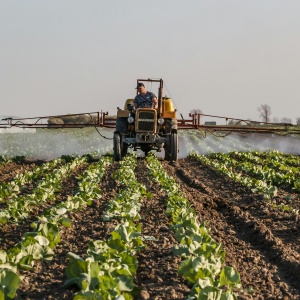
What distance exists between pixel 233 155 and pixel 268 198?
15.5 metres

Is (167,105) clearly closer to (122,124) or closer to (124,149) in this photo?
(122,124)

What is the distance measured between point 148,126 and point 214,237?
1213 centimetres

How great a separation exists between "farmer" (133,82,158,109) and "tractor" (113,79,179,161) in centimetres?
19

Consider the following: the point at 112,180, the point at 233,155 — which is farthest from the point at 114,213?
the point at 233,155

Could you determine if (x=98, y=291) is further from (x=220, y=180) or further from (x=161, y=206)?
(x=220, y=180)

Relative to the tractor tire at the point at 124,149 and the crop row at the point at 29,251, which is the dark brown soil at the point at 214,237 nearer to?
the crop row at the point at 29,251

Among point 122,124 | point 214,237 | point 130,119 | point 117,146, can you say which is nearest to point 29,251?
point 214,237

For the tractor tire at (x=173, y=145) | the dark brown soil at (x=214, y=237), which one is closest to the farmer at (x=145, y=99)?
the tractor tire at (x=173, y=145)

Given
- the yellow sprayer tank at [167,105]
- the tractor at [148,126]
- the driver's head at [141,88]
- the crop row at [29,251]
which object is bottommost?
the crop row at [29,251]

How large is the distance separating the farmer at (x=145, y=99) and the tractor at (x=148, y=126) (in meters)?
0.19

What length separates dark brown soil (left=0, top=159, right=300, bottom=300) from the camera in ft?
19.9

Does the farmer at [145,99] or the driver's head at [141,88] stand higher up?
the driver's head at [141,88]

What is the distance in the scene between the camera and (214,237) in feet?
28.7

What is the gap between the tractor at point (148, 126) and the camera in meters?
20.7
